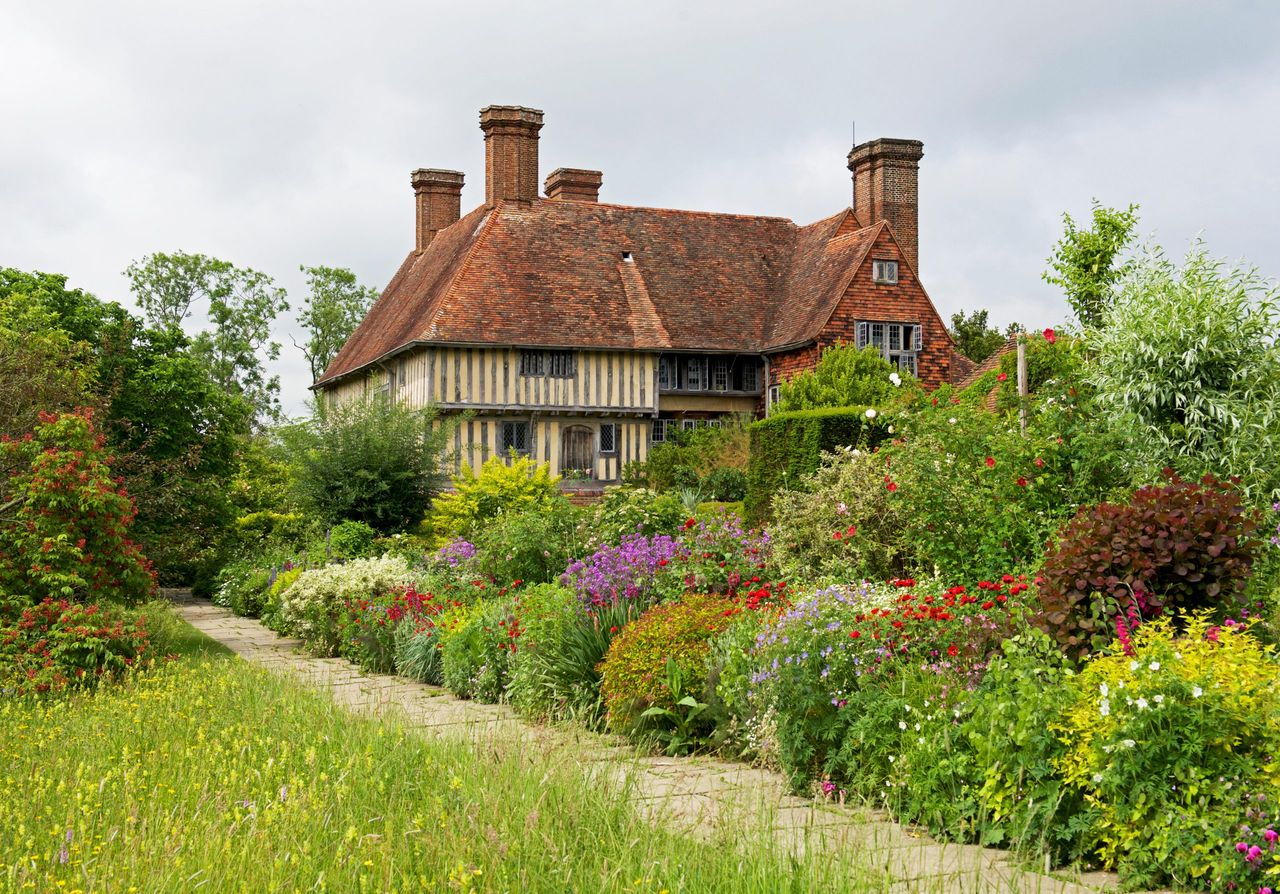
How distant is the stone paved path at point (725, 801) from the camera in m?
4.21

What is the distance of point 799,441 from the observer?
19.2m

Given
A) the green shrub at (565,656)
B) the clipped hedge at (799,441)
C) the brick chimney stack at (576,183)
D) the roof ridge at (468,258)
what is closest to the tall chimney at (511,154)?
the roof ridge at (468,258)

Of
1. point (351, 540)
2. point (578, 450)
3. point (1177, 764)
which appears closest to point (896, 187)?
point (578, 450)

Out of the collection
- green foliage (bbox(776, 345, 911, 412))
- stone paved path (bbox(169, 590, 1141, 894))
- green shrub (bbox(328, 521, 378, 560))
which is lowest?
stone paved path (bbox(169, 590, 1141, 894))

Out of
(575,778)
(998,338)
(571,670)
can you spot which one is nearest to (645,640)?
(571,670)

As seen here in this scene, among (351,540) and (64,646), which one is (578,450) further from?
(64,646)

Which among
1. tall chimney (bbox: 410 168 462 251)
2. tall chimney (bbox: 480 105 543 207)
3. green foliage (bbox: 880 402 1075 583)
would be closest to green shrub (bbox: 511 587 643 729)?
green foliage (bbox: 880 402 1075 583)

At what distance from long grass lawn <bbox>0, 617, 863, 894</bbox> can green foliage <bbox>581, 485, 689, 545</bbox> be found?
5782 mm

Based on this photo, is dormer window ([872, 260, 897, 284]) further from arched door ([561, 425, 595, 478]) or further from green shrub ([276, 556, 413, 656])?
green shrub ([276, 556, 413, 656])

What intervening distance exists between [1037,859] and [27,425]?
1185 cm

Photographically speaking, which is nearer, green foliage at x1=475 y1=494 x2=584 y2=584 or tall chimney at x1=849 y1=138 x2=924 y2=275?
green foliage at x1=475 y1=494 x2=584 y2=584

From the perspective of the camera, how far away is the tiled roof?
30188 mm

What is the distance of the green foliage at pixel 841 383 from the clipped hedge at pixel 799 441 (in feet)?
17.6

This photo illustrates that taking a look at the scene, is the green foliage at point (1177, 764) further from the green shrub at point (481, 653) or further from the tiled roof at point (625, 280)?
the tiled roof at point (625, 280)
